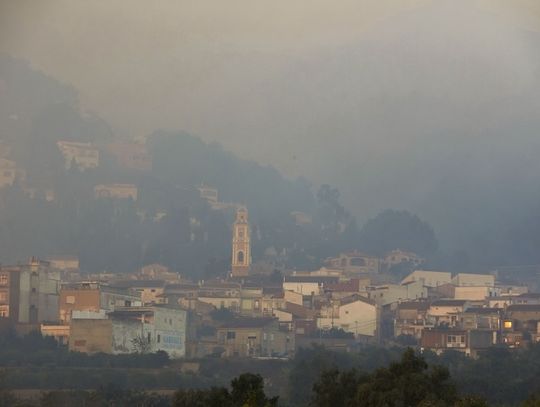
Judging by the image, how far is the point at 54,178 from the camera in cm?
6588

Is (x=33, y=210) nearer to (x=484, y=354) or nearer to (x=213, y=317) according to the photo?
(x=213, y=317)

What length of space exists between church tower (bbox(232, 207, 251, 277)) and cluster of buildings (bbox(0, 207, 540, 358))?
282 cm

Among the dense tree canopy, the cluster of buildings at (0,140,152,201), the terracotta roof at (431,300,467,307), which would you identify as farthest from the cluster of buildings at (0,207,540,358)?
the cluster of buildings at (0,140,152,201)

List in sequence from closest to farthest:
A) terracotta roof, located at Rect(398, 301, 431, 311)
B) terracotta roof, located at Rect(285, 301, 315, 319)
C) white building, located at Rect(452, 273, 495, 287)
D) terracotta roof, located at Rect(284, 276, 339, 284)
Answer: terracotta roof, located at Rect(398, 301, 431, 311) → terracotta roof, located at Rect(285, 301, 315, 319) → terracotta roof, located at Rect(284, 276, 339, 284) → white building, located at Rect(452, 273, 495, 287)

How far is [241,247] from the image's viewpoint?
187 feet

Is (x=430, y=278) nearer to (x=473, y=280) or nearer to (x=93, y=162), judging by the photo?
(x=473, y=280)

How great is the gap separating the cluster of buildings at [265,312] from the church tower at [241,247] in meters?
2.82

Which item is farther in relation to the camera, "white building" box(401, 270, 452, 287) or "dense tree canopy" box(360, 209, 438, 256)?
"dense tree canopy" box(360, 209, 438, 256)

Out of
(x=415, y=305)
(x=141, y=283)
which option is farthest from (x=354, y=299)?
(x=141, y=283)

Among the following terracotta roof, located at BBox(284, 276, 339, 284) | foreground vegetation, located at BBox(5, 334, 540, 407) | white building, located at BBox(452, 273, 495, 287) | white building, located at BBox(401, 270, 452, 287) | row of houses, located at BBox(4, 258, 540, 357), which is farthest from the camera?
white building, located at BBox(401, 270, 452, 287)

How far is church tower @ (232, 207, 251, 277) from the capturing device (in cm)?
5475

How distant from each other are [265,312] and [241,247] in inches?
500

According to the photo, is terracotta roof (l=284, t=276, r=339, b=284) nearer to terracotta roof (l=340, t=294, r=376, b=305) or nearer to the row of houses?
the row of houses

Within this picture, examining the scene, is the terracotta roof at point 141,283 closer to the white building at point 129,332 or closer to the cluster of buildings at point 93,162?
the white building at point 129,332
